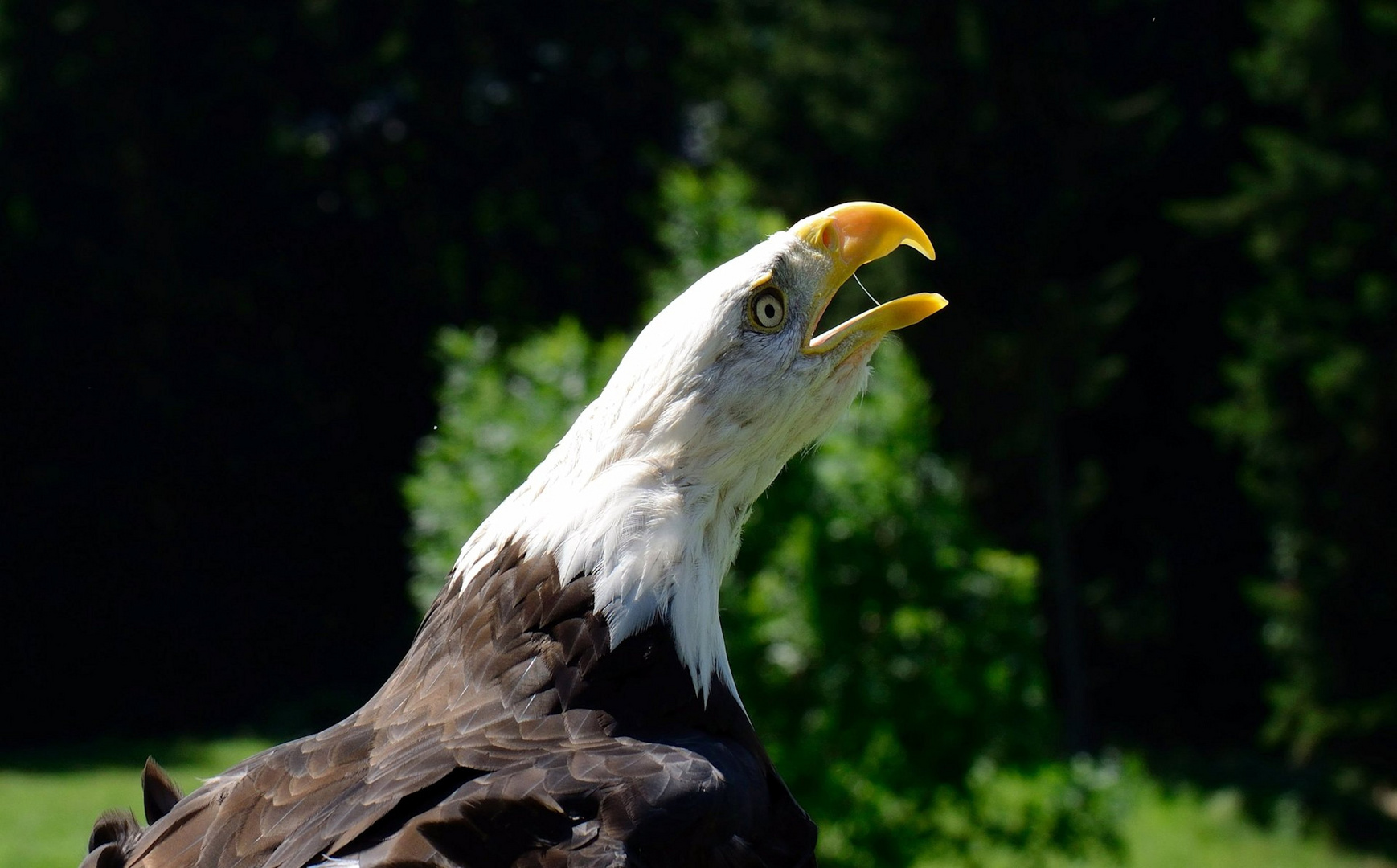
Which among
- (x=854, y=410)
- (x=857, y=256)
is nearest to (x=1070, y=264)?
(x=854, y=410)

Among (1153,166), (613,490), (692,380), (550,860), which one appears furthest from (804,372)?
(1153,166)

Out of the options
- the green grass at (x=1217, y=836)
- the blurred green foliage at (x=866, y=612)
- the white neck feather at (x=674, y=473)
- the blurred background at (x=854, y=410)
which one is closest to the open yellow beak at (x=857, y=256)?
the white neck feather at (x=674, y=473)

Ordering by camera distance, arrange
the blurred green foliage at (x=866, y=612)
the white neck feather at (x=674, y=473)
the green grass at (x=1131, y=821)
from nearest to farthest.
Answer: the white neck feather at (x=674, y=473), the blurred green foliage at (x=866, y=612), the green grass at (x=1131, y=821)

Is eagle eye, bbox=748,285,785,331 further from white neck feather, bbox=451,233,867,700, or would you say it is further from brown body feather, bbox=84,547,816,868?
brown body feather, bbox=84,547,816,868

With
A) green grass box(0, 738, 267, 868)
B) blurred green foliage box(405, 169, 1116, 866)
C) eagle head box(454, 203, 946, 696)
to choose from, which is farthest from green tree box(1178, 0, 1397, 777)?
eagle head box(454, 203, 946, 696)

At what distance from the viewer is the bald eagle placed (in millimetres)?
2510

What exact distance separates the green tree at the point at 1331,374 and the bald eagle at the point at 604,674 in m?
9.75

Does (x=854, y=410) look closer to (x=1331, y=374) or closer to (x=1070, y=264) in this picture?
(x=1331, y=374)

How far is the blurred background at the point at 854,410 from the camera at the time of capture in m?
7.47

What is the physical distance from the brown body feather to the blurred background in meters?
4.17

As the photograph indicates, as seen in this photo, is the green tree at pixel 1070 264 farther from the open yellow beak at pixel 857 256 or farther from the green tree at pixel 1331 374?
the open yellow beak at pixel 857 256

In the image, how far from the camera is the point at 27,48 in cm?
1695

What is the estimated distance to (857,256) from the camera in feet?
11.0

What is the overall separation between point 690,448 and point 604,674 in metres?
0.50
